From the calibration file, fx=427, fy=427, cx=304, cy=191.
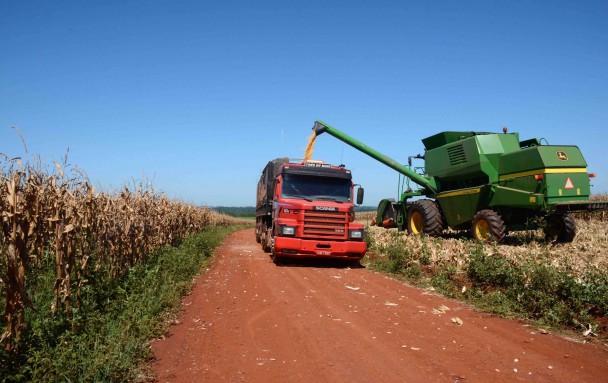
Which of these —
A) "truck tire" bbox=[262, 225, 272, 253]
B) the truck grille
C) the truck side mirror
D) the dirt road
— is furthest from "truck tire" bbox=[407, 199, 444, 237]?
the dirt road

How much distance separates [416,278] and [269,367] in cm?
683

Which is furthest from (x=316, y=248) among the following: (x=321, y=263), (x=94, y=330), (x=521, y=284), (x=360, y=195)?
(x=94, y=330)

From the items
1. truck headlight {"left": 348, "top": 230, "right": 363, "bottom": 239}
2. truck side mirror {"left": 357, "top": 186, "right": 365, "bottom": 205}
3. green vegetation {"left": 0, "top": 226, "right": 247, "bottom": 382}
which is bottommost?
green vegetation {"left": 0, "top": 226, "right": 247, "bottom": 382}

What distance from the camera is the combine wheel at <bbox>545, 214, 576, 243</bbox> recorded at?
1367 centimetres

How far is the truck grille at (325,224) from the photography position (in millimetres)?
13281

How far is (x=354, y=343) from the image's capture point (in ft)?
19.8

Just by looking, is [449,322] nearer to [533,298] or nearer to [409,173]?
[533,298]

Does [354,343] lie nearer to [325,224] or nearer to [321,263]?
[325,224]

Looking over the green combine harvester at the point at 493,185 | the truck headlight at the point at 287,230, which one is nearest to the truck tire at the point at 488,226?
the green combine harvester at the point at 493,185

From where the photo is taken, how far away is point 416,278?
11.1 m

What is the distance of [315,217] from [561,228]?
26.4 feet

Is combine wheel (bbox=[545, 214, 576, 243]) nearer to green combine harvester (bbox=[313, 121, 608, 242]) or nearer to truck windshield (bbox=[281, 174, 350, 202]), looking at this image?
green combine harvester (bbox=[313, 121, 608, 242])

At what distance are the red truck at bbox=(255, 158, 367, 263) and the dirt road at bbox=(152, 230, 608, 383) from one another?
3.63 metres

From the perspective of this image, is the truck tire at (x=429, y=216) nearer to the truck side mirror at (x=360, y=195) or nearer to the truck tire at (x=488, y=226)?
the truck tire at (x=488, y=226)
